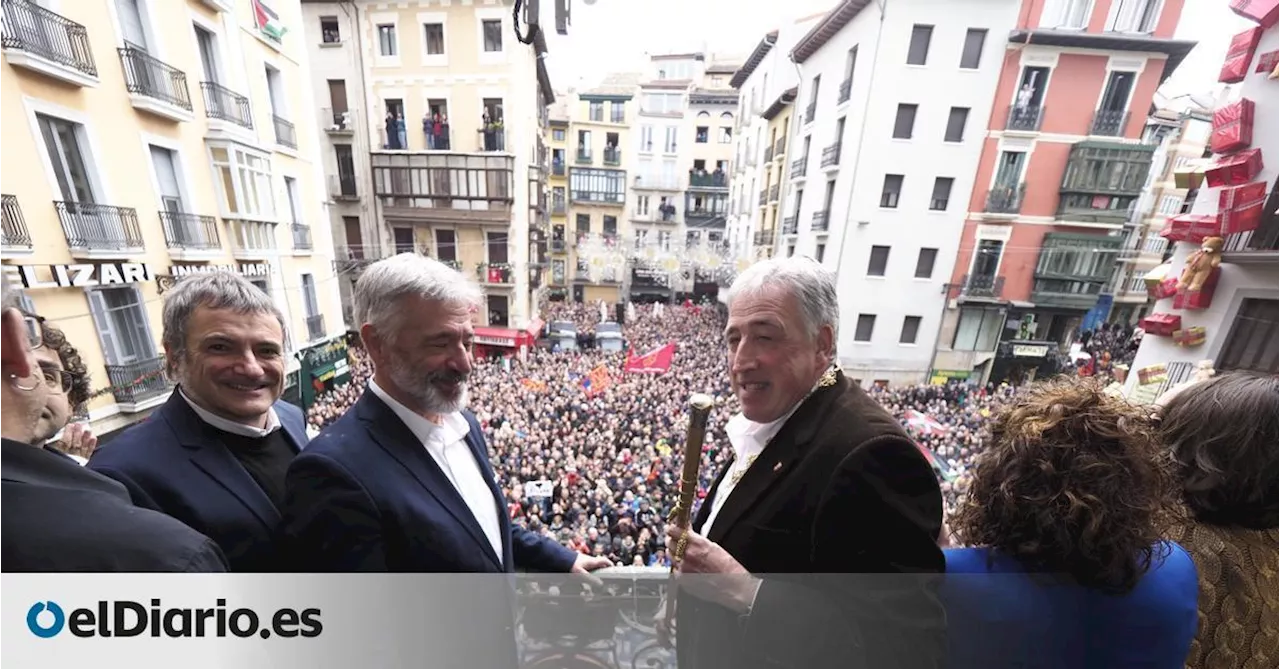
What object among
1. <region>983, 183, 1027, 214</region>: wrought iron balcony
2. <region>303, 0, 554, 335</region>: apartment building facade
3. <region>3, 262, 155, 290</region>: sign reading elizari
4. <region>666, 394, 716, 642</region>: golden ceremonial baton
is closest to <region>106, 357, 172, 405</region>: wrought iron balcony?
<region>3, 262, 155, 290</region>: sign reading elizari

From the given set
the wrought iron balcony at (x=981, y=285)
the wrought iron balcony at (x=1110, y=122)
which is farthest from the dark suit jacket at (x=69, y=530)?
the wrought iron balcony at (x=1110, y=122)

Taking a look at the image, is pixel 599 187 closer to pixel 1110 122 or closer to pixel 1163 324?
pixel 1110 122

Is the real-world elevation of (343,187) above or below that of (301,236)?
above

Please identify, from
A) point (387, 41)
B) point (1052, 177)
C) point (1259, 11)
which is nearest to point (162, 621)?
point (1259, 11)

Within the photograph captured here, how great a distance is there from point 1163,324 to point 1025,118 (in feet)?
19.9

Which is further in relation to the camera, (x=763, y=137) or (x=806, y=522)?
(x=763, y=137)

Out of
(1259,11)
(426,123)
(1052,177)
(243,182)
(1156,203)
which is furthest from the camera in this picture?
(1156,203)

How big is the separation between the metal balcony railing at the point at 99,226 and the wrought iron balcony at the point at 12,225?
0.69ft

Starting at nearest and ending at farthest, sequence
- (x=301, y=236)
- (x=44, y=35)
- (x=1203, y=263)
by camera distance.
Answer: (x=44, y=35), (x=1203, y=263), (x=301, y=236)

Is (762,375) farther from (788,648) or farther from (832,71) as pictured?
(832,71)

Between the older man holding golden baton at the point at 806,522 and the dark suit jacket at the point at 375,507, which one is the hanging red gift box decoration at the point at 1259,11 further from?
the dark suit jacket at the point at 375,507

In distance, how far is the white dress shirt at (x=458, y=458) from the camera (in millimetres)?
1074

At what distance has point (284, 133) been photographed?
462 centimetres

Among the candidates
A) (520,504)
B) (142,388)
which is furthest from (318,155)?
(520,504)
